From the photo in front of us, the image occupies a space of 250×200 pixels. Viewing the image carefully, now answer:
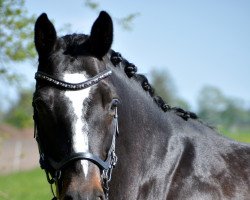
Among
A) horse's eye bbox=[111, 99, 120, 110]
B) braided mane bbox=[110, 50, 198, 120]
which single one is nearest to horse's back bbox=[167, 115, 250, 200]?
braided mane bbox=[110, 50, 198, 120]

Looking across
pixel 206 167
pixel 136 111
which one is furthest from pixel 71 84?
pixel 206 167

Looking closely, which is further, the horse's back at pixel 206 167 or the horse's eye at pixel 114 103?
the horse's back at pixel 206 167

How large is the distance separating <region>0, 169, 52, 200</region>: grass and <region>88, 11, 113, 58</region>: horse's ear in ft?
46.2

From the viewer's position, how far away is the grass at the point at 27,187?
21719 millimetres

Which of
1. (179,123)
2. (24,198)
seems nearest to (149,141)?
(179,123)

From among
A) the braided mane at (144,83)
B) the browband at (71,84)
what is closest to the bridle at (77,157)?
the browband at (71,84)

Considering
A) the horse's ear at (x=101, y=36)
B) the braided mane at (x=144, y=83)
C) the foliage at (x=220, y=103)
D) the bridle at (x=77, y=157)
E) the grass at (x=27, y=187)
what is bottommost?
the grass at (x=27, y=187)

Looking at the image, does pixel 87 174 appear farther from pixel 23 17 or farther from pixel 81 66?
pixel 23 17

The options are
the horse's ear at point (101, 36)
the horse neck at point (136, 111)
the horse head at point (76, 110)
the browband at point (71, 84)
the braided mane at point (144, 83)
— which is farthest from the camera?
the braided mane at point (144, 83)

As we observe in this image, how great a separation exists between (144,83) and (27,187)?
2247 centimetres

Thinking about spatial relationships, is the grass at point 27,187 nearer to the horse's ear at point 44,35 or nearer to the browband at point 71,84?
the horse's ear at point 44,35

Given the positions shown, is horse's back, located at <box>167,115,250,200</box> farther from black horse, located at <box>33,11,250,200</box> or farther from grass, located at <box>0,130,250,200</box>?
grass, located at <box>0,130,250,200</box>

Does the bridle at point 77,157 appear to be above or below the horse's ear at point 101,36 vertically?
below

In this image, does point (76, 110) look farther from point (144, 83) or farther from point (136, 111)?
point (144, 83)
